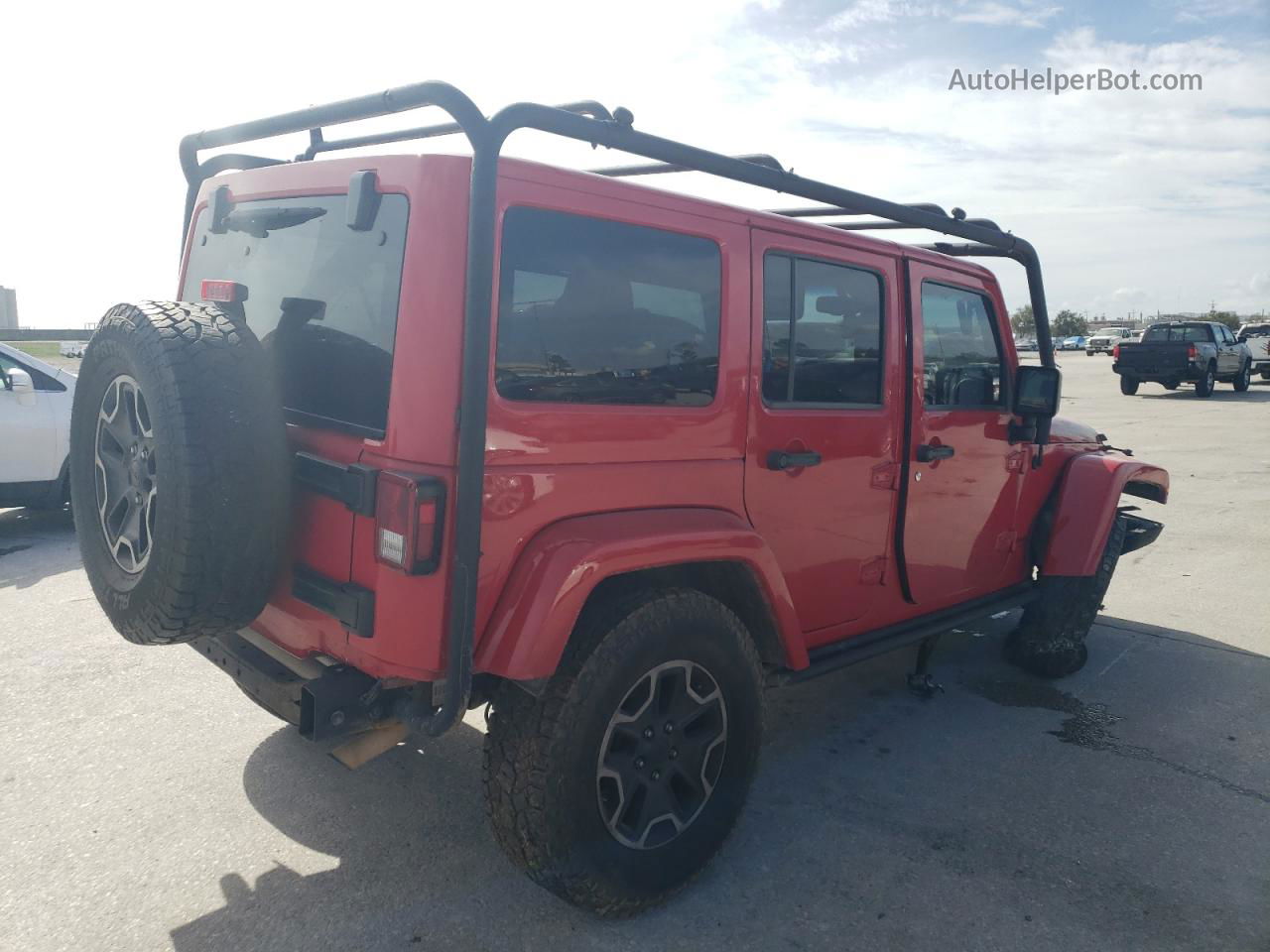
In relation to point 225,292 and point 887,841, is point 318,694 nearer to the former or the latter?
point 225,292

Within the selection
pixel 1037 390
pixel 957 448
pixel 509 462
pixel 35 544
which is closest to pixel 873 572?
pixel 957 448

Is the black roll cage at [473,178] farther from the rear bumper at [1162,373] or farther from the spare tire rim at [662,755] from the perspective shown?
the rear bumper at [1162,373]

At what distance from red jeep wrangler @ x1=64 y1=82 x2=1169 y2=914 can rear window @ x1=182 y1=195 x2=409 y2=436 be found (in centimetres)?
1

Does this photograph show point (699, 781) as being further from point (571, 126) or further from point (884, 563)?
point (571, 126)

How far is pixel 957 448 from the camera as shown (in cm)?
400

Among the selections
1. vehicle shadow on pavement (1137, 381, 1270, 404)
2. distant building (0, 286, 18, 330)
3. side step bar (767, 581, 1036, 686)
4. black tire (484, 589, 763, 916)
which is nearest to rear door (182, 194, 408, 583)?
black tire (484, 589, 763, 916)

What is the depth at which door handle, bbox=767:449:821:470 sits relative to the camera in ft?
10.4

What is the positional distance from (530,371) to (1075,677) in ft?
12.0

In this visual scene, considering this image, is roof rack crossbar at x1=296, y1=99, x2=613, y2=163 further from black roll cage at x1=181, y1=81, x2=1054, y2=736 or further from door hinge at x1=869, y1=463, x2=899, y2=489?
door hinge at x1=869, y1=463, x2=899, y2=489

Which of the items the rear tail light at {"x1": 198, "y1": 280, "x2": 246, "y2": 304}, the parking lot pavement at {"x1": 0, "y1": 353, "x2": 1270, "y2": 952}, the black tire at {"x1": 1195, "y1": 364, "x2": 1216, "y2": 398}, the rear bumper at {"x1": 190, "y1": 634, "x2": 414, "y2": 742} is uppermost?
the black tire at {"x1": 1195, "y1": 364, "x2": 1216, "y2": 398}

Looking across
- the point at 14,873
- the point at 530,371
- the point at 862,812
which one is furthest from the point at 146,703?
the point at 862,812

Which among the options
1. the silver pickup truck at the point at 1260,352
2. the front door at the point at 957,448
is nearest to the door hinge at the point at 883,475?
the front door at the point at 957,448

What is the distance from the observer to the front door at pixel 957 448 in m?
3.83

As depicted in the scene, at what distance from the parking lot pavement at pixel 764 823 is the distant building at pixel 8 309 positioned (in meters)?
61.2
